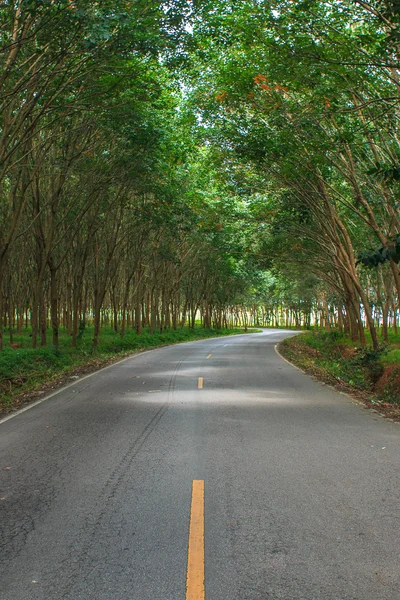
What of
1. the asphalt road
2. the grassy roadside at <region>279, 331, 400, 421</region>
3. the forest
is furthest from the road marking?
the grassy roadside at <region>279, 331, 400, 421</region>

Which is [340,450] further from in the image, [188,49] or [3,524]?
[188,49]

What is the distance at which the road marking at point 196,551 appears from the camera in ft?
11.7

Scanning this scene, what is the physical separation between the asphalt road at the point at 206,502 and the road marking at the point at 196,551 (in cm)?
5

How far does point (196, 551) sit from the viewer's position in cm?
413

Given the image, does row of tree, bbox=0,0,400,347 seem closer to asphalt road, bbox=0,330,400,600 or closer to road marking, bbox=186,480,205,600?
asphalt road, bbox=0,330,400,600

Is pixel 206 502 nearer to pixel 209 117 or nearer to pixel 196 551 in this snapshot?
pixel 196 551

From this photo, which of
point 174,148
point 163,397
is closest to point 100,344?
point 174,148

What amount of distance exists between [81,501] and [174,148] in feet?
53.0

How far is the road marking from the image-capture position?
357 cm

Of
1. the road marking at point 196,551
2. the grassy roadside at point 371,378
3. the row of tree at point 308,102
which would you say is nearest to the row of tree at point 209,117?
the row of tree at point 308,102

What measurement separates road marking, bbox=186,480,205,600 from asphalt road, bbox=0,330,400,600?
47mm

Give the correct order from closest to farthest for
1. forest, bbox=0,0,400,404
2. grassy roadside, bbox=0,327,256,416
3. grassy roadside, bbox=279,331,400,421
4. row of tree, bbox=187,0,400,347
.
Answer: forest, bbox=0,0,400,404 → row of tree, bbox=187,0,400,347 → grassy roadside, bbox=279,331,400,421 → grassy roadside, bbox=0,327,256,416

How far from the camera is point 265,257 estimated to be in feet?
100.0

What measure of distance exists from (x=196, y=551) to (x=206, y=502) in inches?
42.4
